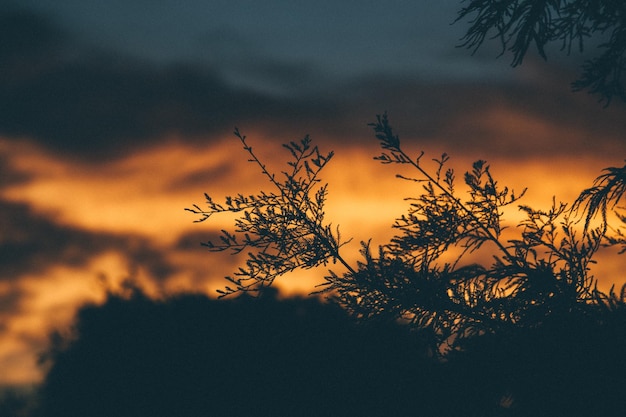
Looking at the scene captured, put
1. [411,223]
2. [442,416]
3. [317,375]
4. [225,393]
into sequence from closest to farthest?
[442,416], [411,223], [317,375], [225,393]

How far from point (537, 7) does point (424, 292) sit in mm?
3355

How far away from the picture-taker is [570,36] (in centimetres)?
739

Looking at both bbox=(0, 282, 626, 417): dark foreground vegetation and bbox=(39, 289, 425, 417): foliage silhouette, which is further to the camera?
bbox=(39, 289, 425, 417): foliage silhouette

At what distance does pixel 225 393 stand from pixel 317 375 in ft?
16.3

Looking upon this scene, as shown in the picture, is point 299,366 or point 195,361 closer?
point 299,366

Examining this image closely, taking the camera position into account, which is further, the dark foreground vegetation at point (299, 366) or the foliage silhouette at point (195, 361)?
the foliage silhouette at point (195, 361)

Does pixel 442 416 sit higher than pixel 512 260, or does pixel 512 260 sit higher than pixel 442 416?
pixel 512 260

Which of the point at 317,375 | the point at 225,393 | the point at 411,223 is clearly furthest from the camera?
the point at 225,393

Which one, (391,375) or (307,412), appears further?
(307,412)

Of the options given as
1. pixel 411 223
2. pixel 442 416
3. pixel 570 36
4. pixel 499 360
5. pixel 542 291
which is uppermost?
pixel 570 36

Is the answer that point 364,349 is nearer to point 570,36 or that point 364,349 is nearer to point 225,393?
point 570,36

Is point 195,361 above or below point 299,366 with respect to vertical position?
above

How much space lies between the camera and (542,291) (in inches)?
262

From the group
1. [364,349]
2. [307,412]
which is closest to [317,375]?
[307,412]
